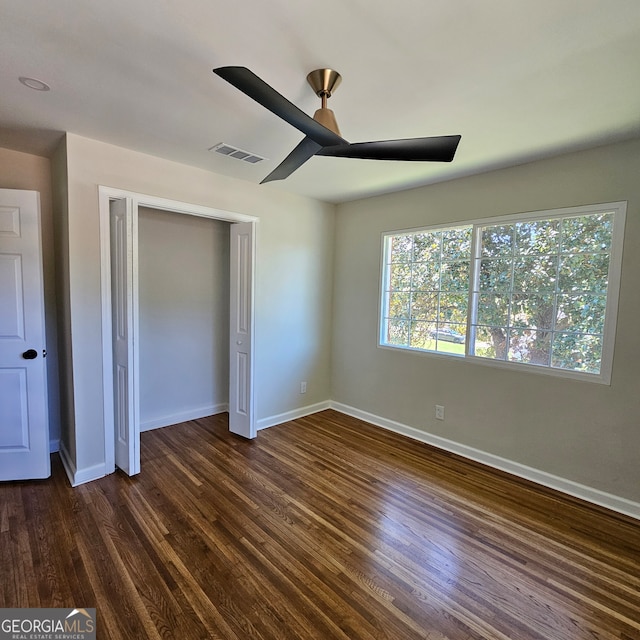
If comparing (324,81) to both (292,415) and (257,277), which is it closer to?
(257,277)

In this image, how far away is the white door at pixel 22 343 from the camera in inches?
99.3

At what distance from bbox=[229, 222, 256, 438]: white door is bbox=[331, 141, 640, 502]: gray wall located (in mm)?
1340

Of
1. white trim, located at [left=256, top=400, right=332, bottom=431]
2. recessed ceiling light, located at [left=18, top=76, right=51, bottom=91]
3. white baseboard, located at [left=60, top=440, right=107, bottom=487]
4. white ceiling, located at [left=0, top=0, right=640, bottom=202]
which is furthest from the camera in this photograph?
white trim, located at [left=256, top=400, right=332, bottom=431]

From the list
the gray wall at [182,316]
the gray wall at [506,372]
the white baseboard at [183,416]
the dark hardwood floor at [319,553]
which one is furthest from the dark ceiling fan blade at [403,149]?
the white baseboard at [183,416]

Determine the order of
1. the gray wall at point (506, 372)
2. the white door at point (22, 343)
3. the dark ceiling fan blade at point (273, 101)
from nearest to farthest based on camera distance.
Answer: the dark ceiling fan blade at point (273, 101), the gray wall at point (506, 372), the white door at point (22, 343)

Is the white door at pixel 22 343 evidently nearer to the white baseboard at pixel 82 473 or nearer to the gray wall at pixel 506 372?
the white baseboard at pixel 82 473

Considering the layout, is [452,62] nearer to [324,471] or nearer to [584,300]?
[584,300]

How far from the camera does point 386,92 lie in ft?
6.03

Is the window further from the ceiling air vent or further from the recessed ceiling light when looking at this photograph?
the recessed ceiling light

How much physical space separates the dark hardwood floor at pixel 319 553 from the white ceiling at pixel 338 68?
2579mm

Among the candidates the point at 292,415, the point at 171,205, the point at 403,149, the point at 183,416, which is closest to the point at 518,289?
the point at 403,149

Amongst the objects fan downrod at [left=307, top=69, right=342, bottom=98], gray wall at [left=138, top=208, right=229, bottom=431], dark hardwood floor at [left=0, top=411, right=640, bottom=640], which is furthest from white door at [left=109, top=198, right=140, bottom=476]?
fan downrod at [left=307, top=69, right=342, bottom=98]

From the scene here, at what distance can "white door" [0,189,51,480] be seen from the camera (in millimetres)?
2523

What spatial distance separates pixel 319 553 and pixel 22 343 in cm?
261
